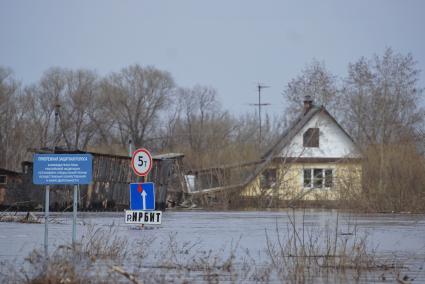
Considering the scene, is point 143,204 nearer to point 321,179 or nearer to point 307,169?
point 321,179

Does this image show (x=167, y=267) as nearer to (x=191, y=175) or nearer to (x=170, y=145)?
(x=191, y=175)

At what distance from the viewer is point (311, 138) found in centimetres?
6981

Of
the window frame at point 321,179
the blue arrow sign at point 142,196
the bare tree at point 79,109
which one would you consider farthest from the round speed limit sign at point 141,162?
the bare tree at point 79,109

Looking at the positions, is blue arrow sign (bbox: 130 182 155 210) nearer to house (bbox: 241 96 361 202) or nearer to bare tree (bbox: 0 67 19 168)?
house (bbox: 241 96 361 202)

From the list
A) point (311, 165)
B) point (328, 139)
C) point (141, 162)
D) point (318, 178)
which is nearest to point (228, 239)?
point (141, 162)

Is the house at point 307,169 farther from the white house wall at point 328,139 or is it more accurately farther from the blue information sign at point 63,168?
the blue information sign at point 63,168

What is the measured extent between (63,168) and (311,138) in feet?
182

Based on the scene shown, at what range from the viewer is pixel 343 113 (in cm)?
8362

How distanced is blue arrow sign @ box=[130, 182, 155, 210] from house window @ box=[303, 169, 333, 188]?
29845 millimetres

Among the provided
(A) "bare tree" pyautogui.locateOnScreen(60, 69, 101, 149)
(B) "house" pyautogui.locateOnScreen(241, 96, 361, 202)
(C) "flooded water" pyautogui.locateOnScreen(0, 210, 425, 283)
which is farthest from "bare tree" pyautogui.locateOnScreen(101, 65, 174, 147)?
(C) "flooded water" pyautogui.locateOnScreen(0, 210, 425, 283)

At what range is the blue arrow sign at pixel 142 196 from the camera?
78.5 feet

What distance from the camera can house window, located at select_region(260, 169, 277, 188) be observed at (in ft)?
177

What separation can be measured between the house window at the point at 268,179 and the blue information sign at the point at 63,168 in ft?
127

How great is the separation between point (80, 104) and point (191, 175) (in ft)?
138
